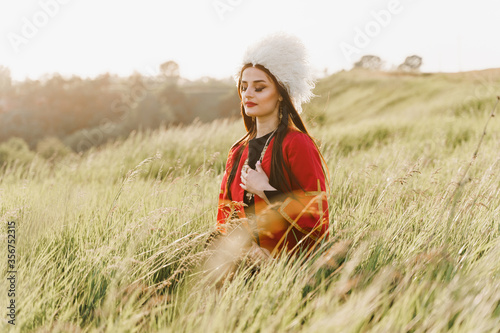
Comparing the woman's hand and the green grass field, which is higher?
the woman's hand

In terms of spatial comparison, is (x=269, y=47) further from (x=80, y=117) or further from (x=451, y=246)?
(x=80, y=117)

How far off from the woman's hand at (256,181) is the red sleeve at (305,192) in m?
0.16

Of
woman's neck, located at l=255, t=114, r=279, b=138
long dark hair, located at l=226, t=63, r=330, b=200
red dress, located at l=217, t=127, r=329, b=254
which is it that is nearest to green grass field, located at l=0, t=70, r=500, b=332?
red dress, located at l=217, t=127, r=329, b=254

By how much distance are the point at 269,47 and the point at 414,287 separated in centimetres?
163

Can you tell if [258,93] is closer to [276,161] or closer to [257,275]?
[276,161]

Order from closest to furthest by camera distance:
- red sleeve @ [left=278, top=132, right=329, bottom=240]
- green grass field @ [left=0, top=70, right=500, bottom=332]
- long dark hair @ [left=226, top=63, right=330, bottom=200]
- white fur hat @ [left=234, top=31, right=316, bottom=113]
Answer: green grass field @ [left=0, top=70, right=500, bottom=332] < red sleeve @ [left=278, top=132, right=329, bottom=240] < long dark hair @ [left=226, top=63, right=330, bottom=200] < white fur hat @ [left=234, top=31, right=316, bottom=113]

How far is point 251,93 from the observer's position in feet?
7.75

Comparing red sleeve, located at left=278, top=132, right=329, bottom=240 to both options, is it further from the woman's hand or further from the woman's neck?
the woman's neck

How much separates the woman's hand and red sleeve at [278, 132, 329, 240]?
0.16 metres

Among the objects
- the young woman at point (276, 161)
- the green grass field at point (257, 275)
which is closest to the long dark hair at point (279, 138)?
the young woman at point (276, 161)

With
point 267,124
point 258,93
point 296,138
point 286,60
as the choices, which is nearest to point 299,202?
point 296,138

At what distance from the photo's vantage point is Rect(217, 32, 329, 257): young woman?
6.84 feet

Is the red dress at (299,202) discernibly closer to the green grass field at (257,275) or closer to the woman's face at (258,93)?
the green grass field at (257,275)

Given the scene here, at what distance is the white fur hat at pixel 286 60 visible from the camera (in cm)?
235
